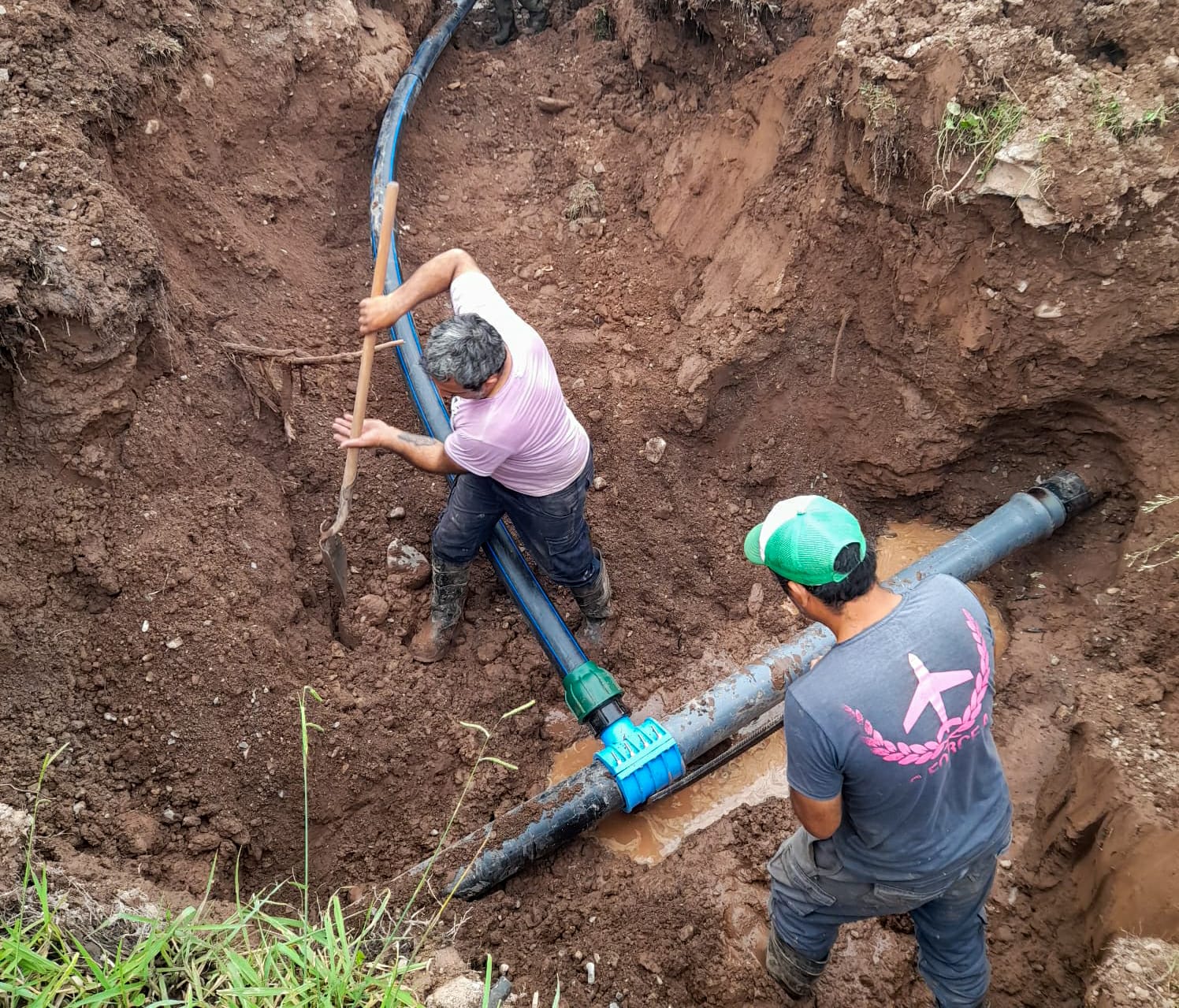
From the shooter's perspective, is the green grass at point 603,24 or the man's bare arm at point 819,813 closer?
the man's bare arm at point 819,813

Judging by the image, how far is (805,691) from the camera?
1908mm

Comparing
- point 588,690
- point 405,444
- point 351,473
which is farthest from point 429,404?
point 588,690

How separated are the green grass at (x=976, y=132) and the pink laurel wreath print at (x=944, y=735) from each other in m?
2.20

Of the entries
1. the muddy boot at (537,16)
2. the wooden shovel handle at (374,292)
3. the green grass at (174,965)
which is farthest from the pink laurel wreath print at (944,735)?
the muddy boot at (537,16)

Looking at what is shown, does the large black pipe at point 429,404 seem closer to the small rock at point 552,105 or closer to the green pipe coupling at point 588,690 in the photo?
the green pipe coupling at point 588,690

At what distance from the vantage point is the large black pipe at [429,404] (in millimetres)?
3467

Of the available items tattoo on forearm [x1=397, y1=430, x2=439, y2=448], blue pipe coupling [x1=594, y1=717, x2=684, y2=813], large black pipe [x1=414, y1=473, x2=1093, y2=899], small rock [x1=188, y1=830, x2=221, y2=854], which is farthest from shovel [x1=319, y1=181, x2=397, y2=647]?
blue pipe coupling [x1=594, y1=717, x2=684, y2=813]

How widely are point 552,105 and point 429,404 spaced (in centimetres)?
254

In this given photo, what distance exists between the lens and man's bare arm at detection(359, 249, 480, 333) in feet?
9.67

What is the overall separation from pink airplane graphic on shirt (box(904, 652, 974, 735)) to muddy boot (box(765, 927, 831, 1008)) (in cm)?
108

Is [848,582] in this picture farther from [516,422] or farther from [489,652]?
[489,652]

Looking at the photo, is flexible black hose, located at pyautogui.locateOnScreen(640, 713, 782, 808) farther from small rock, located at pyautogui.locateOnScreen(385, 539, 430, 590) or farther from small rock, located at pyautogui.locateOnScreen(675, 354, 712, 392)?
small rock, located at pyautogui.locateOnScreen(675, 354, 712, 392)

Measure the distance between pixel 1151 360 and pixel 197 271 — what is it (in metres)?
4.26

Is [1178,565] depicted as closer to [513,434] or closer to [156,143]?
[513,434]
